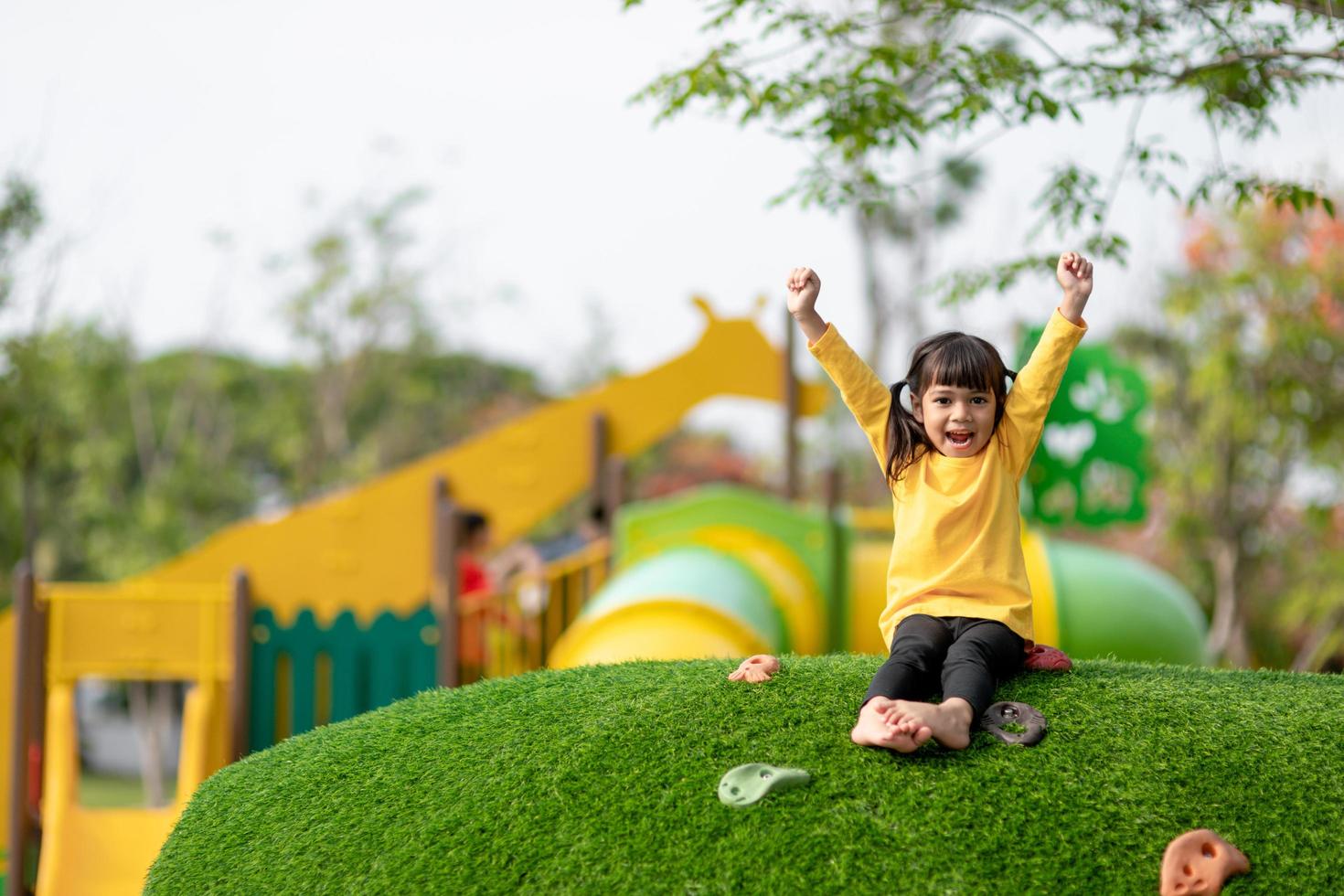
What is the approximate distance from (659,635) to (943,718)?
3634 mm

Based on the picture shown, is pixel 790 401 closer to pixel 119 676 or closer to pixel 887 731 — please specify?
pixel 119 676

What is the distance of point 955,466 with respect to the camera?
3396 mm

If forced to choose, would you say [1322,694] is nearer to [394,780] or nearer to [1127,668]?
[1127,668]

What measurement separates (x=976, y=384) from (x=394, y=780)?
5.79 feet

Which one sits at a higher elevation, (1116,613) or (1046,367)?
(1046,367)

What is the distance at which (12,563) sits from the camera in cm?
1552

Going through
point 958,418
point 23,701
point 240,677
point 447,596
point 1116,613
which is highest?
point 958,418

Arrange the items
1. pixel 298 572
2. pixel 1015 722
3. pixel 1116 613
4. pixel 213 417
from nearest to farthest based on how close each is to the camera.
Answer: pixel 1015 722, pixel 1116 613, pixel 298 572, pixel 213 417

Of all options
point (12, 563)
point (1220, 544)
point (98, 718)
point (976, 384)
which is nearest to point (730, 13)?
point (976, 384)

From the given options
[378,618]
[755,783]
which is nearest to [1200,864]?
[755,783]

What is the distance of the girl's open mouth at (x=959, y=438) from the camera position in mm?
3375

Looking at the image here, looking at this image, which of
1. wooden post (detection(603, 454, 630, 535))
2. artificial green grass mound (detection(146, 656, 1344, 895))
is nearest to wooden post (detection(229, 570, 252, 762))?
wooden post (detection(603, 454, 630, 535))

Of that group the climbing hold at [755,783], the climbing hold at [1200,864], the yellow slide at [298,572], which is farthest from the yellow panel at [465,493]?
the climbing hold at [1200,864]

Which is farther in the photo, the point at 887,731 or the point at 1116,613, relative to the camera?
the point at 1116,613
